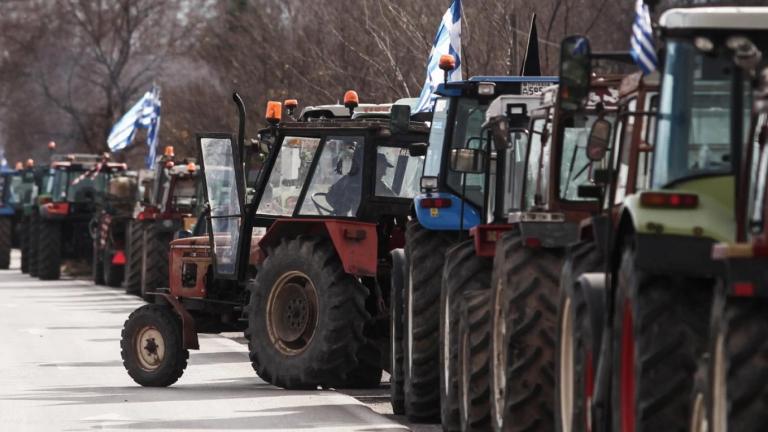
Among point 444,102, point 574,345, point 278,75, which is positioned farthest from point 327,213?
point 278,75

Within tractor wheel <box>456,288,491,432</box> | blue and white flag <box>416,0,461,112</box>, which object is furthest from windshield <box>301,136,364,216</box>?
tractor wheel <box>456,288,491,432</box>

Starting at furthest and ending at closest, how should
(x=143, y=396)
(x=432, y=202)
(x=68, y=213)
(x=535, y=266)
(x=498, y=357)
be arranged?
(x=68, y=213) → (x=143, y=396) → (x=432, y=202) → (x=498, y=357) → (x=535, y=266)

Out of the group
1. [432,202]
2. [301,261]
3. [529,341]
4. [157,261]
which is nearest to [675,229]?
[529,341]

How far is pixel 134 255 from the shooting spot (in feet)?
119

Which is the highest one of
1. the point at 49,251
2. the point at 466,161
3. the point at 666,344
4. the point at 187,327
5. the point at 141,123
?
the point at 141,123

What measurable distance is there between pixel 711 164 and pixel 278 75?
32587mm

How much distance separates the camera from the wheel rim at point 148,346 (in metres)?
19.3

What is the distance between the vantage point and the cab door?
20.6 metres

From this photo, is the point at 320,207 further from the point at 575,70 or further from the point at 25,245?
the point at 25,245

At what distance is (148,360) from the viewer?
1936cm

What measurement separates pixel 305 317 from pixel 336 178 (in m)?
1.41

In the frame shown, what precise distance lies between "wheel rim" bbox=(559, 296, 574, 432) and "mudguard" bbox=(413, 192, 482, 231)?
14.3 feet

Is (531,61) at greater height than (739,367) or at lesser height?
greater

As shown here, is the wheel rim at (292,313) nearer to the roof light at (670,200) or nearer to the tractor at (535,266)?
the tractor at (535,266)
